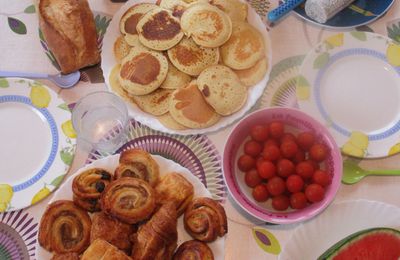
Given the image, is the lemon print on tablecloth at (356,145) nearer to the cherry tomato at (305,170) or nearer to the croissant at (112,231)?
the cherry tomato at (305,170)

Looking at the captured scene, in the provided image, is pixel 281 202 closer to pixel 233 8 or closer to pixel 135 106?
pixel 135 106

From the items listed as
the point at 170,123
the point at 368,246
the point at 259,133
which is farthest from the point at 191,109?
the point at 368,246

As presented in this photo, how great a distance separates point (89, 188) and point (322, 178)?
52cm

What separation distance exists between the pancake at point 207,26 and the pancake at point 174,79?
0.09m

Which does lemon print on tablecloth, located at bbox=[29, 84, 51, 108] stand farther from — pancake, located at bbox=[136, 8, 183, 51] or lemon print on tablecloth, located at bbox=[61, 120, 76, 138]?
pancake, located at bbox=[136, 8, 183, 51]

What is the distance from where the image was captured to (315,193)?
40.1 inches

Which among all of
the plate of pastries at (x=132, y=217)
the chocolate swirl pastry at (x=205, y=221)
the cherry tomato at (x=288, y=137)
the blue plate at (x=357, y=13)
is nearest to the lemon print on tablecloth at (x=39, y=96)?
the plate of pastries at (x=132, y=217)

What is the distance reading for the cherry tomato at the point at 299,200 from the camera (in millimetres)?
1033

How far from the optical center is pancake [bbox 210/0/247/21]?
1.22 metres

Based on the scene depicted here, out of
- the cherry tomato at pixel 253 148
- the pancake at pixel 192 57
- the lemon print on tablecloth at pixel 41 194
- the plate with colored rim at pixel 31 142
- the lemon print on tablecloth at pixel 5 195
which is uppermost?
the pancake at pixel 192 57

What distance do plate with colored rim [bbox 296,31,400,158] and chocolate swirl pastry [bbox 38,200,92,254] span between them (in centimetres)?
60

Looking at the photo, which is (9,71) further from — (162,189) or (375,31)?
(375,31)

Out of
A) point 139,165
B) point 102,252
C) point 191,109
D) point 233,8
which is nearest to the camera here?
point 102,252

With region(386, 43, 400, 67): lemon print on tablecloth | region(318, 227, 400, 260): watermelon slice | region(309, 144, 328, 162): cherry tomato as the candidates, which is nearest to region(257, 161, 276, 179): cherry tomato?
region(309, 144, 328, 162): cherry tomato
